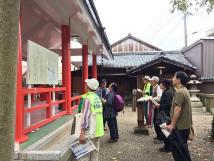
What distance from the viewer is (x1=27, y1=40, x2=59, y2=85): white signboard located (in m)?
6.19

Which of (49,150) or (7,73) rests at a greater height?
(7,73)

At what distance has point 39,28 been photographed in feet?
35.1

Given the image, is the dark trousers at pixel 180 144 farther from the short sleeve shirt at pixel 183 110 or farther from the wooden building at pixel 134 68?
the wooden building at pixel 134 68

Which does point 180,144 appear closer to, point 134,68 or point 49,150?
point 49,150

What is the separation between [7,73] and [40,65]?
4909mm

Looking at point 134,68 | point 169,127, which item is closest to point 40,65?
point 169,127

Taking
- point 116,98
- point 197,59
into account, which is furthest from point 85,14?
point 197,59

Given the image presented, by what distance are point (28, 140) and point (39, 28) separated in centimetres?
600

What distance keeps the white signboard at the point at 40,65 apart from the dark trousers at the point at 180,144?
9.16ft

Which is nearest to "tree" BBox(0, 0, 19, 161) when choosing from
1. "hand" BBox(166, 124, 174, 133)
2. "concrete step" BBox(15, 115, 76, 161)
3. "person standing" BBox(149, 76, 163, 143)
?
"concrete step" BBox(15, 115, 76, 161)

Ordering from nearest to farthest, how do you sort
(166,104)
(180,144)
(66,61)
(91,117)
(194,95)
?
1. (91,117)
2. (180,144)
3. (166,104)
4. (66,61)
5. (194,95)

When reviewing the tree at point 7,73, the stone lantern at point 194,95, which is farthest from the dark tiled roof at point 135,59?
the tree at point 7,73

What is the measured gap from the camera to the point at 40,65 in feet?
22.7

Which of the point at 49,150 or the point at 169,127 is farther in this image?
the point at 169,127
